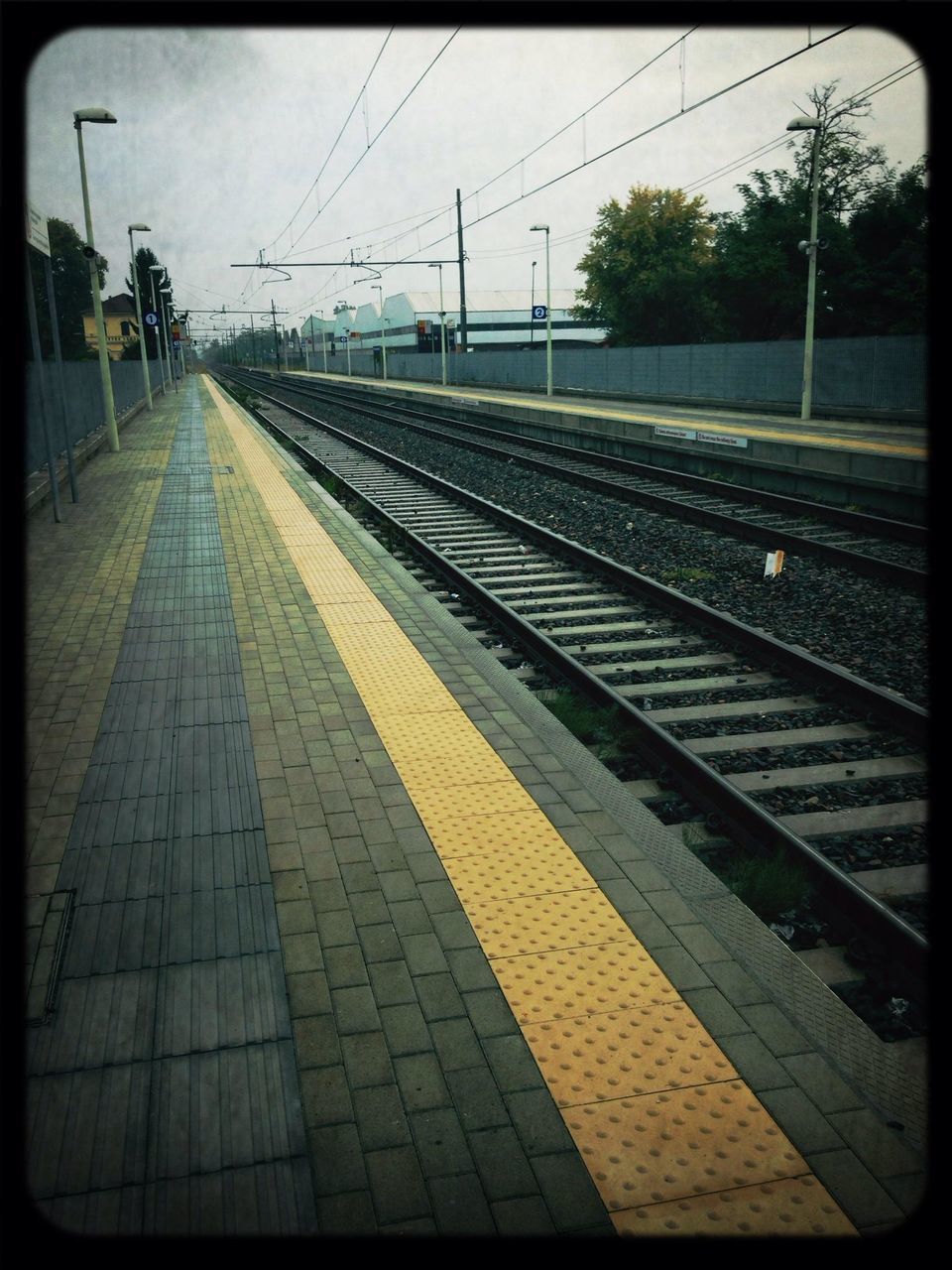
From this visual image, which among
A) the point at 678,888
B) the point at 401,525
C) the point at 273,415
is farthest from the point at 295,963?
the point at 273,415

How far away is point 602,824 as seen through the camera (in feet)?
15.5

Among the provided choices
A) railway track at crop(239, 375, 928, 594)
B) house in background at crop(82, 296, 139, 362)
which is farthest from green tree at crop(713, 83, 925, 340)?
house in background at crop(82, 296, 139, 362)

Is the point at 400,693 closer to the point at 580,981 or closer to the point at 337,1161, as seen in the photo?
the point at 580,981

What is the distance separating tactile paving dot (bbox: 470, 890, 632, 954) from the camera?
3.75 m

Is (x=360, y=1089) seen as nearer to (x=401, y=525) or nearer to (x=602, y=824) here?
(x=602, y=824)

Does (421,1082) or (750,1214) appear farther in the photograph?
(421,1082)

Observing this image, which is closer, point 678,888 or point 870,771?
point 678,888

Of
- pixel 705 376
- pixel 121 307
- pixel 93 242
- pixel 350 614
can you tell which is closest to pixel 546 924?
pixel 350 614

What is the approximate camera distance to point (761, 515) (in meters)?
13.6

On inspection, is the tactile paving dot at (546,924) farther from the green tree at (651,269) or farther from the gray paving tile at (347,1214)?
the green tree at (651,269)

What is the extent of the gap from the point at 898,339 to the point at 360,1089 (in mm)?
29524

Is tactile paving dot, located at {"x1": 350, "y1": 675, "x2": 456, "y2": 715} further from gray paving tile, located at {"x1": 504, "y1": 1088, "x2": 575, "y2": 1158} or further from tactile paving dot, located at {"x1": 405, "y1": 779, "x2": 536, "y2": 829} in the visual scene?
gray paving tile, located at {"x1": 504, "y1": 1088, "x2": 575, "y2": 1158}

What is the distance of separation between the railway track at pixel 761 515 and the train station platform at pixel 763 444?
1.01m

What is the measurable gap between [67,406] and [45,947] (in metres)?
13.9
